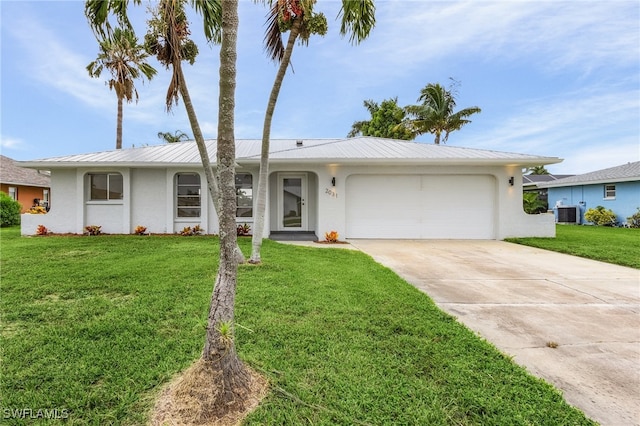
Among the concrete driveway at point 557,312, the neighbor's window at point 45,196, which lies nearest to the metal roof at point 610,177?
the concrete driveway at point 557,312

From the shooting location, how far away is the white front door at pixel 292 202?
12070 millimetres

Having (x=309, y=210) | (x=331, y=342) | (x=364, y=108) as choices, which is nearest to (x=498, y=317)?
(x=331, y=342)

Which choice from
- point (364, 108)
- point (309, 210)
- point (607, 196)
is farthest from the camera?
point (364, 108)

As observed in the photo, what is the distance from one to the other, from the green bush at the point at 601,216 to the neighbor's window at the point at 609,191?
837mm

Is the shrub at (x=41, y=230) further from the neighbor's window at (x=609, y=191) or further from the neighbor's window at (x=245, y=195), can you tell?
the neighbor's window at (x=609, y=191)

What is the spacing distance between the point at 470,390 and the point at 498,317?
1891 millimetres

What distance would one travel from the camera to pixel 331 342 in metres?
2.90

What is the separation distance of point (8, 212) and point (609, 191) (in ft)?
107

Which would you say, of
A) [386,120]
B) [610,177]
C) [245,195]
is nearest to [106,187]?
[245,195]

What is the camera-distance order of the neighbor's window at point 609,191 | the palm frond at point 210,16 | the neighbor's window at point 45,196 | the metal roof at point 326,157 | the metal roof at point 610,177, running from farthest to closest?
the neighbor's window at point 45,196 → the neighbor's window at point 609,191 → the metal roof at point 610,177 → the metal roof at point 326,157 → the palm frond at point 210,16

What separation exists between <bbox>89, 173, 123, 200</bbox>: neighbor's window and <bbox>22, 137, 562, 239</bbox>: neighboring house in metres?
0.04

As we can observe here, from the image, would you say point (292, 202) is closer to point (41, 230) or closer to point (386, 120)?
point (41, 230)

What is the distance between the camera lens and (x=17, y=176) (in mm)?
20719

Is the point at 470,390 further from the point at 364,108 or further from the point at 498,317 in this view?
the point at 364,108
